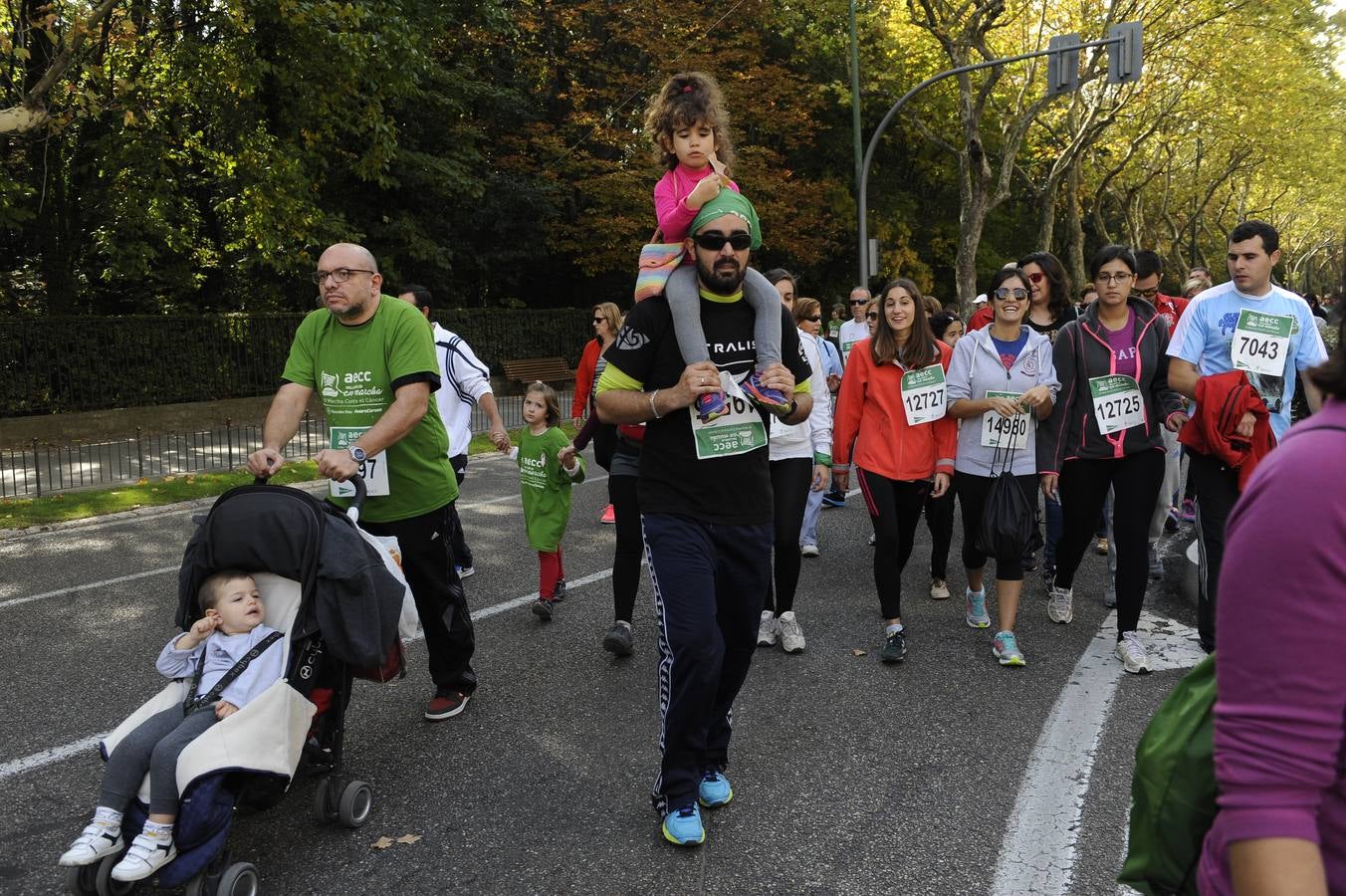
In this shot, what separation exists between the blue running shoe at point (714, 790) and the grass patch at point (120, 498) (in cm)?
640

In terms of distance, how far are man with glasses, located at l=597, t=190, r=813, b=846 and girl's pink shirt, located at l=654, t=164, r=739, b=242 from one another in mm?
81

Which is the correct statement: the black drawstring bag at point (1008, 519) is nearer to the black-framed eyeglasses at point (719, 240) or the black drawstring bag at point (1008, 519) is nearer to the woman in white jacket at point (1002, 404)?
the woman in white jacket at point (1002, 404)

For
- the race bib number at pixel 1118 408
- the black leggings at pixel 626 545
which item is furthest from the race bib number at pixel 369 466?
the race bib number at pixel 1118 408

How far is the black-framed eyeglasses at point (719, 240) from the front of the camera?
136 inches

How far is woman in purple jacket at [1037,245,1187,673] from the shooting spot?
540cm

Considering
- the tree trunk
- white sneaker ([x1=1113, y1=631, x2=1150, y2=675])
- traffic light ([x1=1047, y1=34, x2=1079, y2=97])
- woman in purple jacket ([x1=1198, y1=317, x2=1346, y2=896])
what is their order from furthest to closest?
the tree trunk < traffic light ([x1=1047, y1=34, x2=1079, y2=97]) < white sneaker ([x1=1113, y1=631, x2=1150, y2=675]) < woman in purple jacket ([x1=1198, y1=317, x2=1346, y2=896])

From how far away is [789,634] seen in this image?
18.7 ft

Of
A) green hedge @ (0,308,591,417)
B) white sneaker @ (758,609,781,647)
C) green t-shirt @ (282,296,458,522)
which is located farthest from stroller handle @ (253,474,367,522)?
green hedge @ (0,308,591,417)

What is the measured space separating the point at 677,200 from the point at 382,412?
5.12 ft

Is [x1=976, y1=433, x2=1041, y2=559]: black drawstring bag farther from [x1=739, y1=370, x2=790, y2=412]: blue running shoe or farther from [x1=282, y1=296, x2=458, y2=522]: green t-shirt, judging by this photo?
[x1=282, y1=296, x2=458, y2=522]: green t-shirt

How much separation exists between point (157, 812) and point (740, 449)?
6.70ft

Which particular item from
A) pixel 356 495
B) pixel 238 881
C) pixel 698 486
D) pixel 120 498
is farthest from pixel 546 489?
pixel 120 498

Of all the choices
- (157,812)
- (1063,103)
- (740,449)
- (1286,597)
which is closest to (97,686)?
(157,812)

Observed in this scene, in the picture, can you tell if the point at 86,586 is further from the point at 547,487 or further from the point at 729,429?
the point at 729,429
